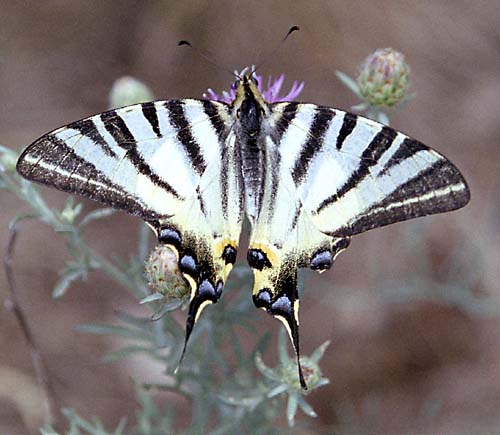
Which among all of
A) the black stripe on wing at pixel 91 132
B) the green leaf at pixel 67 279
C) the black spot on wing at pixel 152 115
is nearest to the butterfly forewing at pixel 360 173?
the black spot on wing at pixel 152 115

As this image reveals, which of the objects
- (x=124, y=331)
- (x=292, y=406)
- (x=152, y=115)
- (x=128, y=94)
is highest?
(x=128, y=94)

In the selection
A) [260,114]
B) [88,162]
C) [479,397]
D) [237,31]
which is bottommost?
[479,397]

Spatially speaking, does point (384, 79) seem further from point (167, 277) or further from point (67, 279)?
point (67, 279)

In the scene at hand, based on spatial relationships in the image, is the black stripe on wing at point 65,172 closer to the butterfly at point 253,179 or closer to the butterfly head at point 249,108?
the butterfly at point 253,179

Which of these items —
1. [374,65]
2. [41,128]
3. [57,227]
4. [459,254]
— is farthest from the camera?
[41,128]

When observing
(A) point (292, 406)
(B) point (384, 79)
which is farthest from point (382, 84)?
(A) point (292, 406)

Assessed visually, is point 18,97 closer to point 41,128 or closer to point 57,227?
point 41,128

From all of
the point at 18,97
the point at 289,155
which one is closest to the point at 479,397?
the point at 289,155
